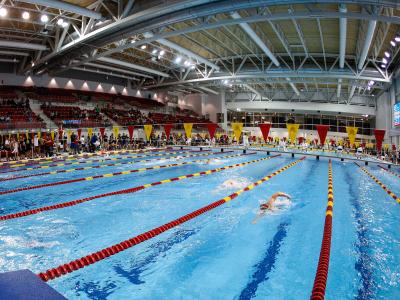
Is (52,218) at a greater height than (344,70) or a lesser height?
lesser

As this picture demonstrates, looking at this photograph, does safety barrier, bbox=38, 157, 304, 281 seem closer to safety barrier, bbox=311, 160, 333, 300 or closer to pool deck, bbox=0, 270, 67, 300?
pool deck, bbox=0, 270, 67, 300

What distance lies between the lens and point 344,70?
55.5 feet

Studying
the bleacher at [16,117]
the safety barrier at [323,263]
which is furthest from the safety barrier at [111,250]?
the bleacher at [16,117]

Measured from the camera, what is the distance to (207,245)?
13.2 feet

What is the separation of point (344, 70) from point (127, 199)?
15.5 m

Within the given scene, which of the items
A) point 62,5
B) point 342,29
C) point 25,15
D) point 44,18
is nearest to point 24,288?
point 62,5

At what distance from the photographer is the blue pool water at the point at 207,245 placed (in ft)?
9.82

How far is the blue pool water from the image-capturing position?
299 centimetres

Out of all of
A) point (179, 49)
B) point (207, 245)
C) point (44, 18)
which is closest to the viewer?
point (207, 245)

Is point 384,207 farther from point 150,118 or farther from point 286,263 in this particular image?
point 150,118

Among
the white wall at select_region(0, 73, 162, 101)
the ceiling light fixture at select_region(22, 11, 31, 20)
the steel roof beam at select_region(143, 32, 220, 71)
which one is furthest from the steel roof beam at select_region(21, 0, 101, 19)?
the white wall at select_region(0, 73, 162, 101)

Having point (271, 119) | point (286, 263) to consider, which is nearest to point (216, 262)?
point (286, 263)

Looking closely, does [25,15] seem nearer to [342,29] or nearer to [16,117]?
[16,117]

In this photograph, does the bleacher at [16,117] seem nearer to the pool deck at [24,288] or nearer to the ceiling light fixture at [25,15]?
the ceiling light fixture at [25,15]
